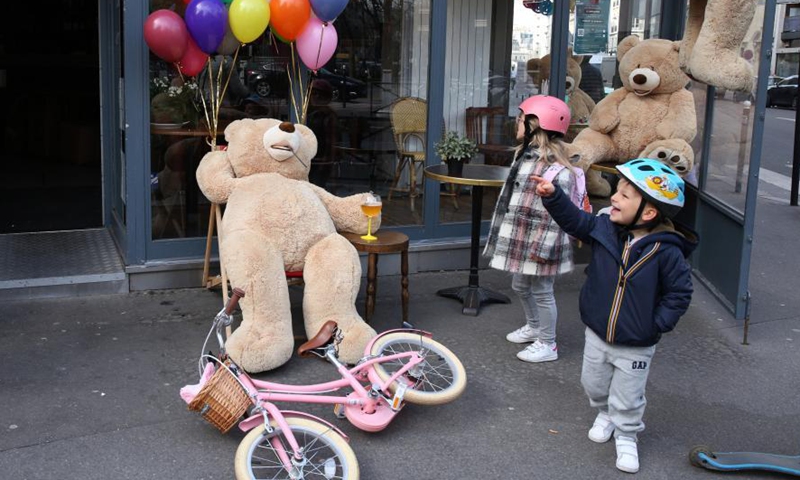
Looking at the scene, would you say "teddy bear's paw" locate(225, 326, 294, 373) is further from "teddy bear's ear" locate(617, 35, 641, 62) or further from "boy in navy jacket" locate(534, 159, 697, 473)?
"teddy bear's ear" locate(617, 35, 641, 62)

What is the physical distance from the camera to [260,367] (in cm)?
482

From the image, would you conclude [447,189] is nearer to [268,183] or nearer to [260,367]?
[268,183]

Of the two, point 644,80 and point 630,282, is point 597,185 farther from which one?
point 630,282

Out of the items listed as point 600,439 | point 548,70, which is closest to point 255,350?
point 600,439

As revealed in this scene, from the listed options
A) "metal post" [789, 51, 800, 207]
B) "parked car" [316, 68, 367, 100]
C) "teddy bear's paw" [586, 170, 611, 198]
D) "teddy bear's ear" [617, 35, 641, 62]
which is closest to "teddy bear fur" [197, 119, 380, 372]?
"parked car" [316, 68, 367, 100]

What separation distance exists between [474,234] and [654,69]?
7.23 ft

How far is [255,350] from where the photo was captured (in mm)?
4801

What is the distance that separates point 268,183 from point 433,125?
2277 mm

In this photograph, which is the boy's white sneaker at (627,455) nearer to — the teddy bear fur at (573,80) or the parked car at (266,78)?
the parked car at (266,78)

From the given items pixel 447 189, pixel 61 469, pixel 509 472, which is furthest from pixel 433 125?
pixel 61 469

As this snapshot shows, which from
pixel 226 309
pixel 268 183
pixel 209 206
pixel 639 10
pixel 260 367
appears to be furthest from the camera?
pixel 639 10

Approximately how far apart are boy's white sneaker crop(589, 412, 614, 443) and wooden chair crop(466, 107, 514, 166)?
3.71 metres

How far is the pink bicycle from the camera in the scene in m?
3.69

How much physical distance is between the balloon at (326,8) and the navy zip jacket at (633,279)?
8.04 feet
